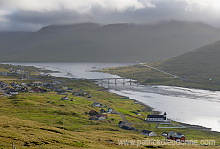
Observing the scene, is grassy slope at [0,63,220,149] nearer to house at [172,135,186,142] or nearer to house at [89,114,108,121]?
house at [89,114,108,121]

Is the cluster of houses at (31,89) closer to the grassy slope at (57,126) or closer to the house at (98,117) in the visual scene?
the grassy slope at (57,126)

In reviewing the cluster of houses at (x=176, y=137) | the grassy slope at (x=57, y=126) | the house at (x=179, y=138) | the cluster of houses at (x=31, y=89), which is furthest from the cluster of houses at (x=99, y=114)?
the cluster of houses at (x=31, y=89)

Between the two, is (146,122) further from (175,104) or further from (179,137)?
(175,104)

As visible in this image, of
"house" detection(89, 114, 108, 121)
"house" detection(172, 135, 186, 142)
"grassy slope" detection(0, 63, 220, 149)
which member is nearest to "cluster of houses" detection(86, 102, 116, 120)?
"house" detection(89, 114, 108, 121)

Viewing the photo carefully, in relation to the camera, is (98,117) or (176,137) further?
(98,117)

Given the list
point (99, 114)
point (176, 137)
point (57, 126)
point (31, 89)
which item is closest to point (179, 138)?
point (176, 137)

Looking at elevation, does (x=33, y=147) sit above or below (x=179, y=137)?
above

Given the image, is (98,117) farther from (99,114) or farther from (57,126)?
(57,126)

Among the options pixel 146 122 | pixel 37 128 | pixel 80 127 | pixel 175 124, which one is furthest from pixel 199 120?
pixel 37 128
